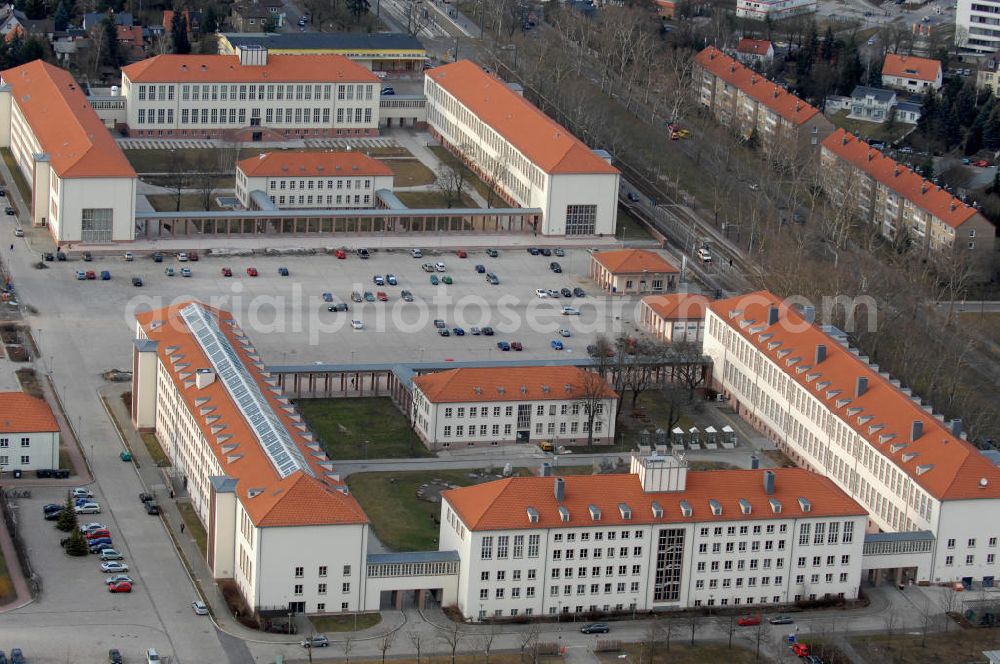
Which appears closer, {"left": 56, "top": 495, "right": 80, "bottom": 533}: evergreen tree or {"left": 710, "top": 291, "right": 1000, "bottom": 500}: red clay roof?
{"left": 56, "top": 495, "right": 80, "bottom": 533}: evergreen tree

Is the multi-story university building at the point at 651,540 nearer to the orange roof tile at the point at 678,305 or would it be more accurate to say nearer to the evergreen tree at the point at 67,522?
the evergreen tree at the point at 67,522

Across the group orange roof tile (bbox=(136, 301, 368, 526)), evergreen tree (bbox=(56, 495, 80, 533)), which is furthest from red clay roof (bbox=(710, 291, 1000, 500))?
evergreen tree (bbox=(56, 495, 80, 533))

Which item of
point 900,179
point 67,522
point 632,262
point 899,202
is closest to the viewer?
point 67,522

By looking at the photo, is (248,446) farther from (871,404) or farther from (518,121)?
(518,121)

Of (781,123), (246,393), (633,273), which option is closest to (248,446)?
(246,393)

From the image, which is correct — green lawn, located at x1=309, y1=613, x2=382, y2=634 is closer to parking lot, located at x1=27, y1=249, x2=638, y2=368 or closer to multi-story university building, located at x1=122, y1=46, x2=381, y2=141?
parking lot, located at x1=27, y1=249, x2=638, y2=368

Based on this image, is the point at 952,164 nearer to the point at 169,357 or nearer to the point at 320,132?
the point at 320,132
